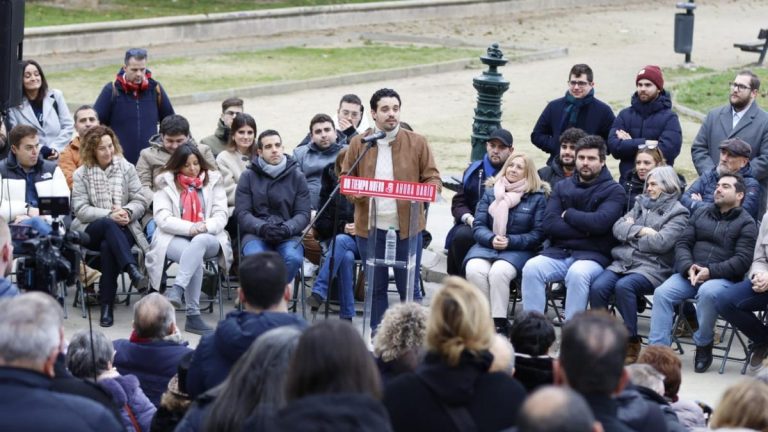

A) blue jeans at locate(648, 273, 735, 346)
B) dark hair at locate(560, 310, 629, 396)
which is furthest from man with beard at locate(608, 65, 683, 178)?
dark hair at locate(560, 310, 629, 396)

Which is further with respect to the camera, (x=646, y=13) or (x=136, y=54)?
(x=646, y=13)

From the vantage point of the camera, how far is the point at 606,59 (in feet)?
88.5

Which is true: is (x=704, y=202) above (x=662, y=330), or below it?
above

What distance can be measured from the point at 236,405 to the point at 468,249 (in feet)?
20.1

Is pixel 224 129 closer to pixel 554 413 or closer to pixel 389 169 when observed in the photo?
pixel 389 169

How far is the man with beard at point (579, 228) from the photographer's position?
1052 centimetres

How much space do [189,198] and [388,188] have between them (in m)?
2.07

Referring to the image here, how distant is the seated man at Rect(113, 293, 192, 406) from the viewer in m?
7.56

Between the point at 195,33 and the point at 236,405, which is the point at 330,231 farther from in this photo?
the point at 195,33

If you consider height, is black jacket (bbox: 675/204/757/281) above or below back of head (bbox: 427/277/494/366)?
above

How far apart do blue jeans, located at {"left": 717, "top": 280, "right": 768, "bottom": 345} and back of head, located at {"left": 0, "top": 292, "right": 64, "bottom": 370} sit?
6009 millimetres

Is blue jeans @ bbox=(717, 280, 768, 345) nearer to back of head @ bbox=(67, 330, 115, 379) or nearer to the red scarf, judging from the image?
the red scarf

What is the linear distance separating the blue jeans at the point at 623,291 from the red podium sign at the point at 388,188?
62.9 inches

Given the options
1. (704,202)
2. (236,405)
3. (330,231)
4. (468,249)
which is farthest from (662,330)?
(236,405)
